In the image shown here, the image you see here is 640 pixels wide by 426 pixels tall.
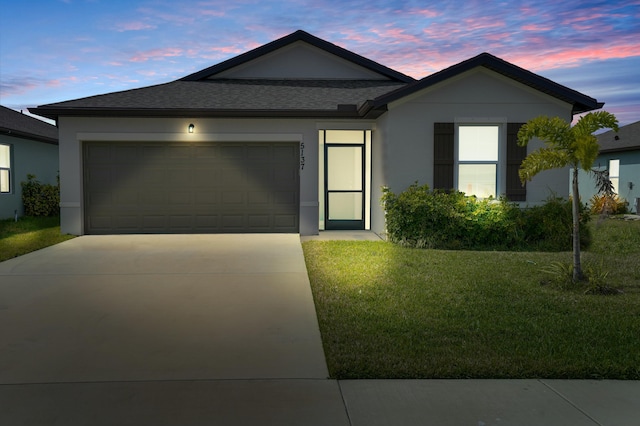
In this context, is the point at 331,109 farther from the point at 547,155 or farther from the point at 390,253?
the point at 547,155

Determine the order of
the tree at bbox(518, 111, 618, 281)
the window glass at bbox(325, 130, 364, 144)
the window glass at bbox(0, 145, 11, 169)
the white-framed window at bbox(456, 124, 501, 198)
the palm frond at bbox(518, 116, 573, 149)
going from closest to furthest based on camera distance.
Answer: the tree at bbox(518, 111, 618, 281)
the palm frond at bbox(518, 116, 573, 149)
the white-framed window at bbox(456, 124, 501, 198)
the window glass at bbox(325, 130, 364, 144)
the window glass at bbox(0, 145, 11, 169)

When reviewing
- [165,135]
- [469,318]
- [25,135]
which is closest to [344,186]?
[165,135]

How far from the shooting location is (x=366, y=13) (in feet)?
51.5

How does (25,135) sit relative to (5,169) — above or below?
above

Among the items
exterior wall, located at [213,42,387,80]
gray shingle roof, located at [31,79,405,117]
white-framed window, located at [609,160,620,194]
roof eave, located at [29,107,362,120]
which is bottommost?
white-framed window, located at [609,160,620,194]

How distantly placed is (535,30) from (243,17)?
8242 millimetres

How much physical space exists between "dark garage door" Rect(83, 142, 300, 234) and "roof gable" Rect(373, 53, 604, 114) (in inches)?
126

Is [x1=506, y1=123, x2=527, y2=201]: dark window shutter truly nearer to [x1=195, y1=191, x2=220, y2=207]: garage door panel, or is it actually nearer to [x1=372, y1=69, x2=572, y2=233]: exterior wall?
[x1=372, y1=69, x2=572, y2=233]: exterior wall

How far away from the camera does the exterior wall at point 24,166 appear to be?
59.9 ft

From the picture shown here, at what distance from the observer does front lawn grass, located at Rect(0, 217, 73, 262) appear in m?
11.8

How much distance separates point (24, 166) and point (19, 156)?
0.46 m

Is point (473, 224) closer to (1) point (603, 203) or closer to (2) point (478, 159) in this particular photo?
(2) point (478, 159)

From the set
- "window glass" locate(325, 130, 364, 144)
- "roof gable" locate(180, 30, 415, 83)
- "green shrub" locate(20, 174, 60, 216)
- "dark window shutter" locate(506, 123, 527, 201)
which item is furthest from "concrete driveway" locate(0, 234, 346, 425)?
"green shrub" locate(20, 174, 60, 216)

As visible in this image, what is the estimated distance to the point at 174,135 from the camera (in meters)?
14.0
